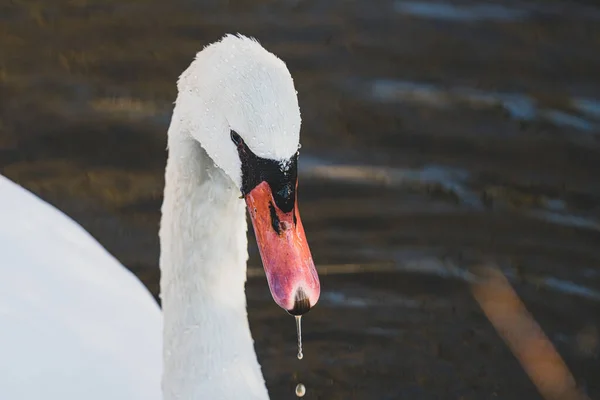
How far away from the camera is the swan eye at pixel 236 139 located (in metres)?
2.84

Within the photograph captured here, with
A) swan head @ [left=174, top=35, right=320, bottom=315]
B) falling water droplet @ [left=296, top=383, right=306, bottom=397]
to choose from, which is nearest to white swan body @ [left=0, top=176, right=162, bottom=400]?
falling water droplet @ [left=296, top=383, right=306, bottom=397]

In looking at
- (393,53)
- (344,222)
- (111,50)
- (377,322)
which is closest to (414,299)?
(377,322)

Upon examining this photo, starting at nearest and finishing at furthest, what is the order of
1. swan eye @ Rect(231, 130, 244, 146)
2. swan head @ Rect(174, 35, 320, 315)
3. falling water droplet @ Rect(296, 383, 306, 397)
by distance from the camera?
swan head @ Rect(174, 35, 320, 315), swan eye @ Rect(231, 130, 244, 146), falling water droplet @ Rect(296, 383, 306, 397)

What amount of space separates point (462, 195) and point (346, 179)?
65cm

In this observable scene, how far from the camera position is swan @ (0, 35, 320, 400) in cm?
282

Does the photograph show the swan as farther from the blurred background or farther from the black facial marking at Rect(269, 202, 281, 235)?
the blurred background

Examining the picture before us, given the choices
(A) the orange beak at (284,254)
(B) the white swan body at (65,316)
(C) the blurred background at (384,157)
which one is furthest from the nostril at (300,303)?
(C) the blurred background at (384,157)

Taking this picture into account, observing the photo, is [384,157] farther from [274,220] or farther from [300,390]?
[274,220]

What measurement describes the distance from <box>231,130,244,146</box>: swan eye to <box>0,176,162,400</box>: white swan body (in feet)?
4.47

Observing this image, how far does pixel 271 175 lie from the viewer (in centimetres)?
279

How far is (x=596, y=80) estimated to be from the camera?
23.6ft

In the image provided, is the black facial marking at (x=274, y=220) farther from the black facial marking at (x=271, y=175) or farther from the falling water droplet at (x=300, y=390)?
the falling water droplet at (x=300, y=390)

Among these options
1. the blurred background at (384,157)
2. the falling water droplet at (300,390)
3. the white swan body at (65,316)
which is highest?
the white swan body at (65,316)

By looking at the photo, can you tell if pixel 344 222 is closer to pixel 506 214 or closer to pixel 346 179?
pixel 346 179
